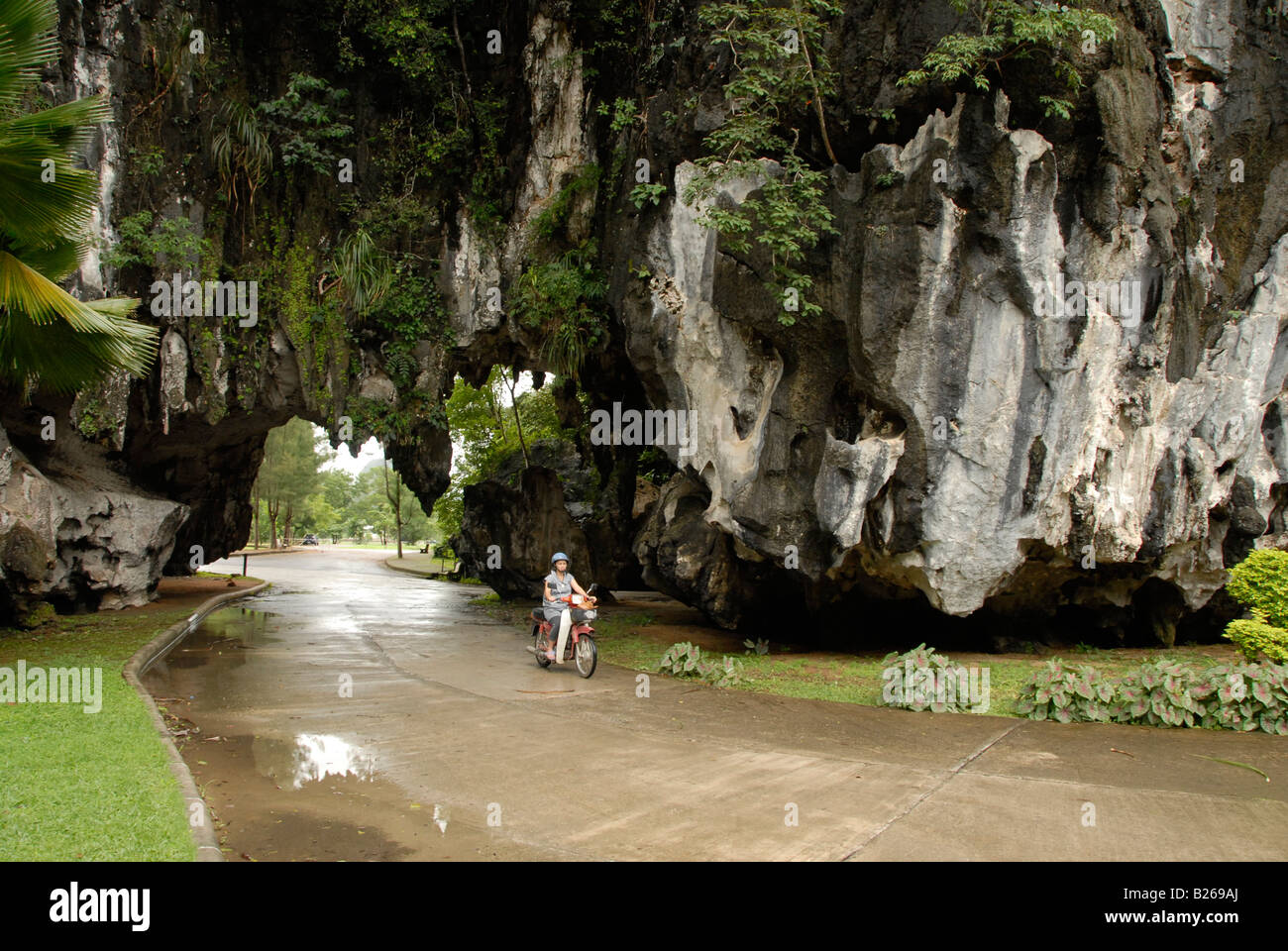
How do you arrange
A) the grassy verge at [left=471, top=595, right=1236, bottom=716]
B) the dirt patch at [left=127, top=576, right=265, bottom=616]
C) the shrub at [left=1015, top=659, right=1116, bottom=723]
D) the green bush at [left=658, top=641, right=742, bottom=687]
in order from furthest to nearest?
1. the dirt patch at [left=127, top=576, right=265, bottom=616]
2. the green bush at [left=658, top=641, right=742, bottom=687]
3. the grassy verge at [left=471, top=595, right=1236, bottom=716]
4. the shrub at [left=1015, top=659, right=1116, bottom=723]

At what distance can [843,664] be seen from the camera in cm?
1228

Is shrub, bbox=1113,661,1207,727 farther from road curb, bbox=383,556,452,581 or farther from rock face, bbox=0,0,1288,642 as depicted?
road curb, bbox=383,556,452,581

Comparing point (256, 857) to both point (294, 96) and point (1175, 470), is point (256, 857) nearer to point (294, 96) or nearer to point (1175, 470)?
point (1175, 470)

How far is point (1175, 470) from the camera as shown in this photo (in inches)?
453

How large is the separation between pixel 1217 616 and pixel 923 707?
7771 mm

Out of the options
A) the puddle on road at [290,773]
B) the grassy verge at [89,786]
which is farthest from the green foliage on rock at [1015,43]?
the grassy verge at [89,786]

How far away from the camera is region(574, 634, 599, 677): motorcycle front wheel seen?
1107 cm

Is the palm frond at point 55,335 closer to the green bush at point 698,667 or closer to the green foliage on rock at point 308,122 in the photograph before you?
the green foliage on rock at point 308,122

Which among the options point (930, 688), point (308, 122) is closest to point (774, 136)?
point (930, 688)

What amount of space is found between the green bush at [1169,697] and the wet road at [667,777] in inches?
12.8

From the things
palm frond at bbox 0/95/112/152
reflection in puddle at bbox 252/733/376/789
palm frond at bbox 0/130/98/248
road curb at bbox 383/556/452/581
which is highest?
palm frond at bbox 0/95/112/152

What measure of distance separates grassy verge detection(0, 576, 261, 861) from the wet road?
39 cm

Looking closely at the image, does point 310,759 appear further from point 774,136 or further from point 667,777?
point 774,136

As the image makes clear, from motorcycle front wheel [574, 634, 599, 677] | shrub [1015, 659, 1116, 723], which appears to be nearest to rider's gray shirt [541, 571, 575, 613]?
motorcycle front wheel [574, 634, 599, 677]
